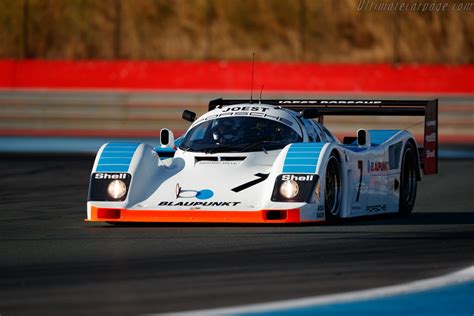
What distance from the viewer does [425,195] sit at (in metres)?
16.2

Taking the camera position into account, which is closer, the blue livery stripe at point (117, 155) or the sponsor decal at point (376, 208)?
the blue livery stripe at point (117, 155)

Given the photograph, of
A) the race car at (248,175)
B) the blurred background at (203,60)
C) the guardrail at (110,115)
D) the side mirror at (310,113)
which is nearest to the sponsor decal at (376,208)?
the race car at (248,175)

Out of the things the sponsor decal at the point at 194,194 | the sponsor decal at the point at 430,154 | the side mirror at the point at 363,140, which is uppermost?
the side mirror at the point at 363,140

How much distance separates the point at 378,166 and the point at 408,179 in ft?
3.30

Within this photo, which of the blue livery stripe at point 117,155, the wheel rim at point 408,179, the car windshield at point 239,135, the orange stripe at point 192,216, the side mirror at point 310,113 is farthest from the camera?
the wheel rim at point 408,179

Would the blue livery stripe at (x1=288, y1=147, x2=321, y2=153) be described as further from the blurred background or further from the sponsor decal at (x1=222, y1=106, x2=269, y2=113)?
the blurred background

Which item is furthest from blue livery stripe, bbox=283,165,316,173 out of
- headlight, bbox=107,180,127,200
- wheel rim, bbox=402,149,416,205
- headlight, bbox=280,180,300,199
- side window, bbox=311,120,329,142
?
wheel rim, bbox=402,149,416,205

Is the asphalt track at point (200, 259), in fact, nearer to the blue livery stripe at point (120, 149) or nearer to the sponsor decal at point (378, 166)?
the sponsor decal at point (378, 166)

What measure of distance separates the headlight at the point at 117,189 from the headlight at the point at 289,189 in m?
1.37

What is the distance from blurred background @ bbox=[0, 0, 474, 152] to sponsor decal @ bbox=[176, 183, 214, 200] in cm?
1575

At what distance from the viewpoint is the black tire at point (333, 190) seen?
472 inches

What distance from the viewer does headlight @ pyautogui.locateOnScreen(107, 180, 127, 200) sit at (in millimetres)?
11867

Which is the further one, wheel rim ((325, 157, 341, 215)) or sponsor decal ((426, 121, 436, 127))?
sponsor decal ((426, 121, 436, 127))

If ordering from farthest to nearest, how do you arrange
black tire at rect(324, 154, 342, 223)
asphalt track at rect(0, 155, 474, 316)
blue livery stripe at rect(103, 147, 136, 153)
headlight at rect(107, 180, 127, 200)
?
blue livery stripe at rect(103, 147, 136, 153) → black tire at rect(324, 154, 342, 223) → headlight at rect(107, 180, 127, 200) → asphalt track at rect(0, 155, 474, 316)
